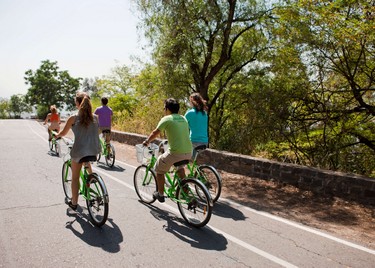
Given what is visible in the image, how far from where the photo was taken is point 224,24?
39.1 feet

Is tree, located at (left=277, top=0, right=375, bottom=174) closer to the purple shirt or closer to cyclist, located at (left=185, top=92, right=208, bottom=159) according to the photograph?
cyclist, located at (left=185, top=92, right=208, bottom=159)

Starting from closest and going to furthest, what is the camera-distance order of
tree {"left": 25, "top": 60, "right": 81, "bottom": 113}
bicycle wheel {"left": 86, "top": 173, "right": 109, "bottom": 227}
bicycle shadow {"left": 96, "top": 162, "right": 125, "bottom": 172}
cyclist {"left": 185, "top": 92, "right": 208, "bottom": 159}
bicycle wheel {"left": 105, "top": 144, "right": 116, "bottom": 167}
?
1. bicycle wheel {"left": 86, "top": 173, "right": 109, "bottom": 227}
2. cyclist {"left": 185, "top": 92, "right": 208, "bottom": 159}
3. bicycle shadow {"left": 96, "top": 162, "right": 125, "bottom": 172}
4. bicycle wheel {"left": 105, "top": 144, "right": 116, "bottom": 167}
5. tree {"left": 25, "top": 60, "right": 81, "bottom": 113}

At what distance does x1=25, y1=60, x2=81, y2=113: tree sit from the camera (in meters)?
67.8

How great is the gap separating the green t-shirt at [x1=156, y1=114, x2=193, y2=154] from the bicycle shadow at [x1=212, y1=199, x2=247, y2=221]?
4.84 ft

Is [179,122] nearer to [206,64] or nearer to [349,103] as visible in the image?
[349,103]

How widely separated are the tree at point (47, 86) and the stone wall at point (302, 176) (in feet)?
213

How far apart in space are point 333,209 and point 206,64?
327 inches

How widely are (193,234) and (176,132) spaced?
5.27ft

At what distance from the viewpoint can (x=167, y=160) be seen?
507 cm

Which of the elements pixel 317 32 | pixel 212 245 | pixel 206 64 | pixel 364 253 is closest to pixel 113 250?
pixel 212 245

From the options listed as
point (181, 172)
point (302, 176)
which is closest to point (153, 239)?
point (181, 172)

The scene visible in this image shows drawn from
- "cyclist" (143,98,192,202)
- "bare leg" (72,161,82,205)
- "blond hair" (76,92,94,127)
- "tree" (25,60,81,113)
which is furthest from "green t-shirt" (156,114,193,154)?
"tree" (25,60,81,113)

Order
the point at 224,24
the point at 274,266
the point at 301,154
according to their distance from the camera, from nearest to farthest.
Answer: the point at 274,266 < the point at 301,154 < the point at 224,24

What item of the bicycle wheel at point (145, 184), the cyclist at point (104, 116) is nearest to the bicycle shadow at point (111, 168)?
the cyclist at point (104, 116)
